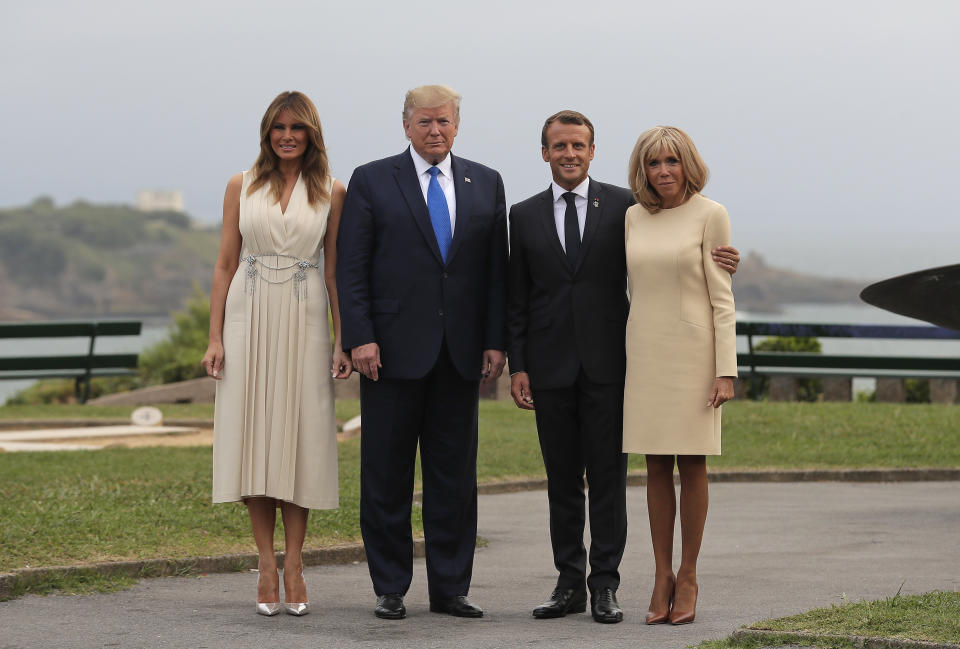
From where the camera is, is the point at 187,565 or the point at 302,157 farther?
the point at 187,565

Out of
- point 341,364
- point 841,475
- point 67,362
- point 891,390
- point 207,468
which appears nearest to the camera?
point 341,364

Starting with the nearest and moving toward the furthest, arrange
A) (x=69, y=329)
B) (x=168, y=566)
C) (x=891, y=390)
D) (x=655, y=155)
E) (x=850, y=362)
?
1. (x=655, y=155)
2. (x=168, y=566)
3. (x=850, y=362)
4. (x=891, y=390)
5. (x=69, y=329)

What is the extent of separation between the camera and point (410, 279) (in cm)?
664

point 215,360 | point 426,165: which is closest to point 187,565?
point 215,360

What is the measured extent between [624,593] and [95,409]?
12.8 metres

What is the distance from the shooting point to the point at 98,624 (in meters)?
6.38

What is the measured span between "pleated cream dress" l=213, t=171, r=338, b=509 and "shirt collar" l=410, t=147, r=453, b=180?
1.56 ft

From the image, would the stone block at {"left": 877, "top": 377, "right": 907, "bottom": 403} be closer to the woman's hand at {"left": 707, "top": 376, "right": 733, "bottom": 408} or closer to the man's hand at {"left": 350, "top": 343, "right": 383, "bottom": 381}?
the woman's hand at {"left": 707, "top": 376, "right": 733, "bottom": 408}

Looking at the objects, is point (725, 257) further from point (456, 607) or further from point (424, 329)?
point (456, 607)

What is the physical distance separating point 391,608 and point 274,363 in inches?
48.5

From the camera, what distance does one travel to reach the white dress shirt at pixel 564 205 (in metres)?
6.67

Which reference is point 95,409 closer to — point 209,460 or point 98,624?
point 209,460

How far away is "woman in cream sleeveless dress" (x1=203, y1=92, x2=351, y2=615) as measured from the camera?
22.0 ft

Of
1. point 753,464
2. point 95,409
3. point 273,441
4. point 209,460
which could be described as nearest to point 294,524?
point 273,441
